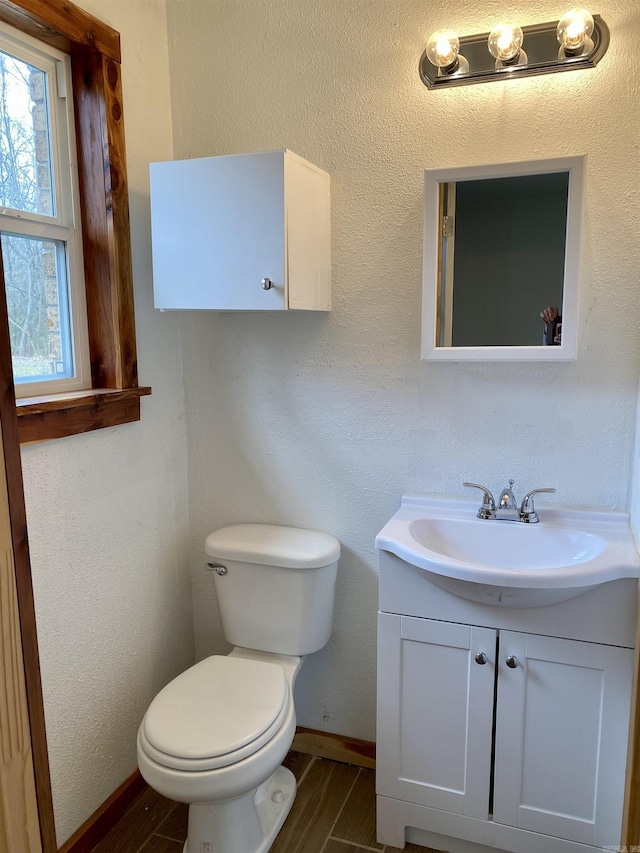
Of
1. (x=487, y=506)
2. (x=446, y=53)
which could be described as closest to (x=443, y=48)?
(x=446, y=53)

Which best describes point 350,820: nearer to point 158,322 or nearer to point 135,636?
point 135,636

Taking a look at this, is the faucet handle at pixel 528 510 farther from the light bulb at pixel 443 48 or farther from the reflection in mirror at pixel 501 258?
the light bulb at pixel 443 48

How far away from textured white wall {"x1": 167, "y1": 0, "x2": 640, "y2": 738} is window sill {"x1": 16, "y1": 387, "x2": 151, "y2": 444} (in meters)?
0.35

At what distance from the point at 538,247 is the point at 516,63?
0.46m

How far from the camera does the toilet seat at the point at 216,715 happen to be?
1.40 metres

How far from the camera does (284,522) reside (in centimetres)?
202

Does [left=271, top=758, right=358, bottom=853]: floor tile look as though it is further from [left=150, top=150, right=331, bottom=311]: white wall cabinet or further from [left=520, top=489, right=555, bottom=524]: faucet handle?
[left=150, top=150, right=331, bottom=311]: white wall cabinet

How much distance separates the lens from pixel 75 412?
154 cm

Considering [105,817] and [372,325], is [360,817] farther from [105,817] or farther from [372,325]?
[372,325]

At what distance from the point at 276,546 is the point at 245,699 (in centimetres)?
44

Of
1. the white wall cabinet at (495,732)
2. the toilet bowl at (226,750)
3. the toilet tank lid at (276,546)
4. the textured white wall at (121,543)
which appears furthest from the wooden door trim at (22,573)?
the toilet tank lid at (276,546)

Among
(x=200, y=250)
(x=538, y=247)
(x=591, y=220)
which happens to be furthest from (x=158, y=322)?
(x=591, y=220)

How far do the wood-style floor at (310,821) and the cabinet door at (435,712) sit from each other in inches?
7.6

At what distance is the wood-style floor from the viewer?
66.1 inches
